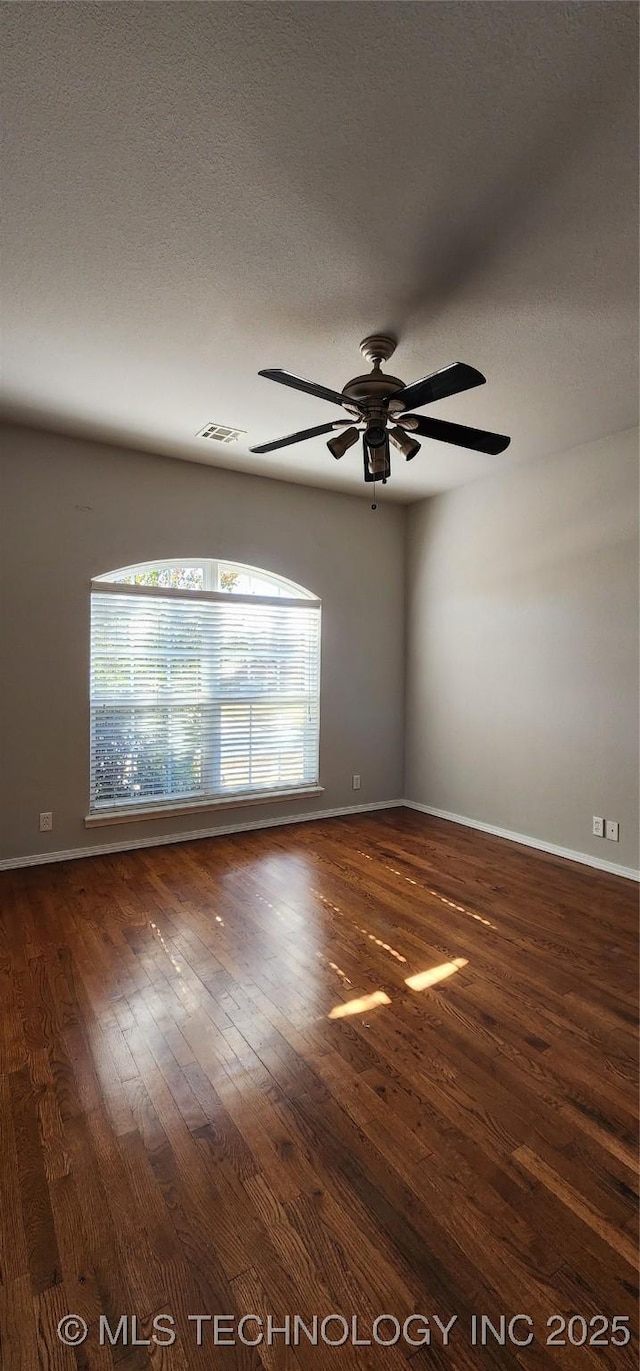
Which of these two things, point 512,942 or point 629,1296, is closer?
point 629,1296

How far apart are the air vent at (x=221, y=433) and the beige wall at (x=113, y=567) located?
55 centimetres

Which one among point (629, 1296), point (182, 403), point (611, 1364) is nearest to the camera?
point (611, 1364)

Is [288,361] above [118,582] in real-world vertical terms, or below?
above

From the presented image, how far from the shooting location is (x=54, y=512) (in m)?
3.84

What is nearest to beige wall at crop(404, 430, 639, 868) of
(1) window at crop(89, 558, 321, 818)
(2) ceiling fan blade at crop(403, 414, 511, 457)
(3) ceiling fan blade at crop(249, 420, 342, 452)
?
(1) window at crop(89, 558, 321, 818)

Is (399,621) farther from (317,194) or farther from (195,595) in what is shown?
(317,194)

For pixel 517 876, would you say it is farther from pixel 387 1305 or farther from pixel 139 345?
pixel 139 345

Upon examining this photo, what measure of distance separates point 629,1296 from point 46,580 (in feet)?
13.5

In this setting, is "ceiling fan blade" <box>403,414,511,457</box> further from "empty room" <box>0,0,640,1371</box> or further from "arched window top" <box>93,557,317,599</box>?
"arched window top" <box>93,557,317,599</box>

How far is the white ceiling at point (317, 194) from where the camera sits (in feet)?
4.59

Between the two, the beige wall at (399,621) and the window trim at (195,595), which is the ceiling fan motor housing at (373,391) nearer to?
the beige wall at (399,621)

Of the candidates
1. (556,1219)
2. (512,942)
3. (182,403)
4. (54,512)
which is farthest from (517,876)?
(54,512)

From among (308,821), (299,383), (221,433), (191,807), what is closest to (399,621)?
(308,821)

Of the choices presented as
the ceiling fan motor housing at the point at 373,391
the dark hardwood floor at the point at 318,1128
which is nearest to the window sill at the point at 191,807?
the dark hardwood floor at the point at 318,1128
